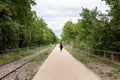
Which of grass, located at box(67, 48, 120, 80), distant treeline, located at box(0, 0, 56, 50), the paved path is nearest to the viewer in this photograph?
the paved path

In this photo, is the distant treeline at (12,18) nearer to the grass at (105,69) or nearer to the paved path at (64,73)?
the paved path at (64,73)

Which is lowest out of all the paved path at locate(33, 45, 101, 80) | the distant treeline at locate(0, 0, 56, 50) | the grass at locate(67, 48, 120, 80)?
the paved path at locate(33, 45, 101, 80)

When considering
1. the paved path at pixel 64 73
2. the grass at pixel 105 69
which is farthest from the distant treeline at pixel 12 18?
the grass at pixel 105 69

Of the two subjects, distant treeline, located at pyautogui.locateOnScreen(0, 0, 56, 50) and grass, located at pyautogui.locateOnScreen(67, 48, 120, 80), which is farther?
distant treeline, located at pyautogui.locateOnScreen(0, 0, 56, 50)

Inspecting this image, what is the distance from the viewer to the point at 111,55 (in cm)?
1997

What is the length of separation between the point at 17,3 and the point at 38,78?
21.7m

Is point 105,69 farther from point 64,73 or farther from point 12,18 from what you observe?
point 12,18

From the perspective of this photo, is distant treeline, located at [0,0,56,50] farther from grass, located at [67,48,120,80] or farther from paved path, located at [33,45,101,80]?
grass, located at [67,48,120,80]

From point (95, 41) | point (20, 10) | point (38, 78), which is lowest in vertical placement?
point (38, 78)

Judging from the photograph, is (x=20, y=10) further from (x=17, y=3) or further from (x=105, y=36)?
(x=105, y=36)

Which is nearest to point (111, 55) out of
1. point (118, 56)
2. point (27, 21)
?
point (118, 56)

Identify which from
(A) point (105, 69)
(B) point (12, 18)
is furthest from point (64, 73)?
(B) point (12, 18)

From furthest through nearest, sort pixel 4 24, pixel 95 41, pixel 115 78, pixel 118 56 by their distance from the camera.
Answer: pixel 4 24 → pixel 95 41 → pixel 118 56 → pixel 115 78

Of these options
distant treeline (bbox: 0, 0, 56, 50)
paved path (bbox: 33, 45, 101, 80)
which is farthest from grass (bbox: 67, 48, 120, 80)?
distant treeline (bbox: 0, 0, 56, 50)
